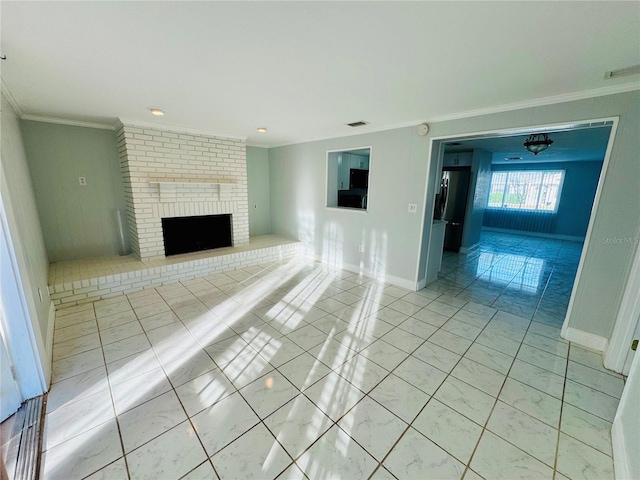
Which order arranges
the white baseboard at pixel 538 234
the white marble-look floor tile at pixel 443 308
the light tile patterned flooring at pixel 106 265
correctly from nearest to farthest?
1. the white marble-look floor tile at pixel 443 308
2. the light tile patterned flooring at pixel 106 265
3. the white baseboard at pixel 538 234

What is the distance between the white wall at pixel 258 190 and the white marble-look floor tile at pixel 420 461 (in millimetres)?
4987

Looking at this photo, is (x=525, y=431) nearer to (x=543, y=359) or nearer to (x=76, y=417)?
(x=543, y=359)

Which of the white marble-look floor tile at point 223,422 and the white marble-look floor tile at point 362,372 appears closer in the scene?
the white marble-look floor tile at point 223,422

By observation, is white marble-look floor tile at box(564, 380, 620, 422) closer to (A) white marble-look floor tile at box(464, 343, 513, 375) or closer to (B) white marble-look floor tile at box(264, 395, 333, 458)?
(A) white marble-look floor tile at box(464, 343, 513, 375)

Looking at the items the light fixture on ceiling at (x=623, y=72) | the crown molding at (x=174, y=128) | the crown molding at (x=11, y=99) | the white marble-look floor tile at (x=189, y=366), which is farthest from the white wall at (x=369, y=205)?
the crown molding at (x=11, y=99)

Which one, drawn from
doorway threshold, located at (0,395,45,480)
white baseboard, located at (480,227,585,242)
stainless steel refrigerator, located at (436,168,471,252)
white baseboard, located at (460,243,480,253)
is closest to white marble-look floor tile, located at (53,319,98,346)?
doorway threshold, located at (0,395,45,480)

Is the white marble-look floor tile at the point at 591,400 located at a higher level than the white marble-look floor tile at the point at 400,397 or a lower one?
lower

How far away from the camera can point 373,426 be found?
1.64 meters

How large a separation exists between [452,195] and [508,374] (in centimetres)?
465

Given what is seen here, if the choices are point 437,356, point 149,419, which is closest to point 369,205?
point 437,356

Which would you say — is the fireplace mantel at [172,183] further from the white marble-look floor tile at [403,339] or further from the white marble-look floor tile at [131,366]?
the white marble-look floor tile at [403,339]

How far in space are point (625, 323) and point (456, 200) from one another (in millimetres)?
4130

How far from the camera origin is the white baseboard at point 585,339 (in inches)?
97.6

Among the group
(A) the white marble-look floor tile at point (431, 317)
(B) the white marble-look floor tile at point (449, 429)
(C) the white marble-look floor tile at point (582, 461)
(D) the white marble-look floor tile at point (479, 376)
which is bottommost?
(C) the white marble-look floor tile at point (582, 461)
